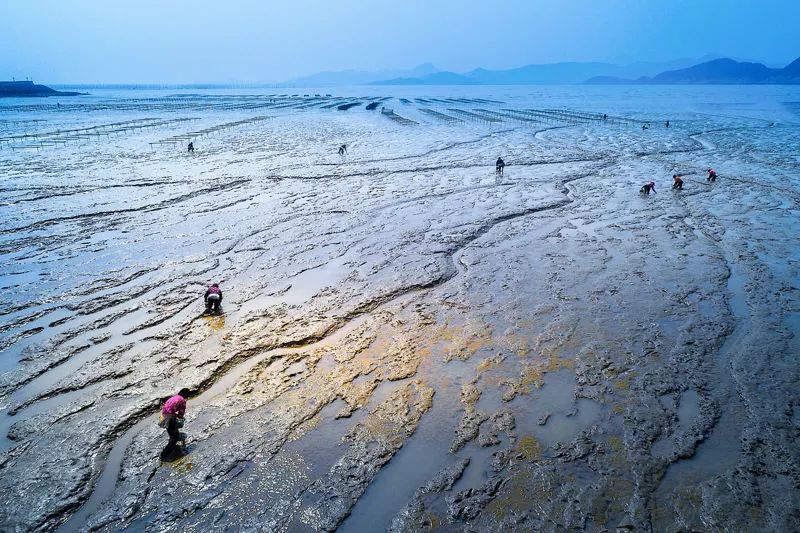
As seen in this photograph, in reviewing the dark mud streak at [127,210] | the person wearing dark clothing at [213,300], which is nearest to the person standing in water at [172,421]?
the person wearing dark clothing at [213,300]

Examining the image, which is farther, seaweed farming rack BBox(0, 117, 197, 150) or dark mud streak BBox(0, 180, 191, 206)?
seaweed farming rack BBox(0, 117, 197, 150)

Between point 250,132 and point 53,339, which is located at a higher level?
point 250,132

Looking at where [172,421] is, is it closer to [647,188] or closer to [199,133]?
[647,188]

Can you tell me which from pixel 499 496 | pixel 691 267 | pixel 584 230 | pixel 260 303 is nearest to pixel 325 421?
pixel 499 496

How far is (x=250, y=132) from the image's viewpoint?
2135 inches

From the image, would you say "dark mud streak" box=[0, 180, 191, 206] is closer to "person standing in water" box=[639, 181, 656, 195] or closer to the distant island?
"person standing in water" box=[639, 181, 656, 195]

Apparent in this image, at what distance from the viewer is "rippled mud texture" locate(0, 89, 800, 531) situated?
291 inches

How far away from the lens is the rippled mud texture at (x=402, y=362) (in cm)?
739

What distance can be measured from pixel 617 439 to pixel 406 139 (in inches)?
1657

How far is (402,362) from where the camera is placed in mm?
10797

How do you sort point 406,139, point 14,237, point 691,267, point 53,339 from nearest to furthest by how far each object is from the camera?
1. point 53,339
2. point 691,267
3. point 14,237
4. point 406,139

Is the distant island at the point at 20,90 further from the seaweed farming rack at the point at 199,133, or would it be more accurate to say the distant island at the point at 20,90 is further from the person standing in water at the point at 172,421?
the person standing in water at the point at 172,421

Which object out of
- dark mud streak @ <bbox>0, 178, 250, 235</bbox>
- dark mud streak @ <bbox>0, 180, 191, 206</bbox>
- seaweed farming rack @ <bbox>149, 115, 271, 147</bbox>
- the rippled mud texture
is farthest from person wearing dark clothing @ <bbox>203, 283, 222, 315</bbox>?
seaweed farming rack @ <bbox>149, 115, 271, 147</bbox>

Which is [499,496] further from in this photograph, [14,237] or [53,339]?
[14,237]
